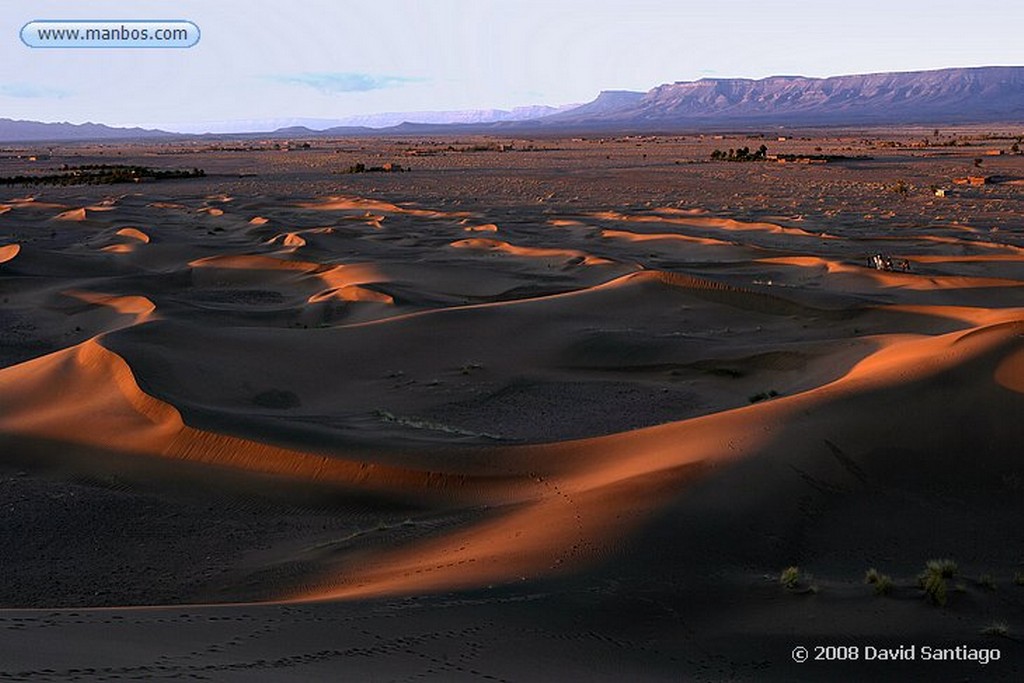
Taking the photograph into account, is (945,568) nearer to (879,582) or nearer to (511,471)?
(879,582)

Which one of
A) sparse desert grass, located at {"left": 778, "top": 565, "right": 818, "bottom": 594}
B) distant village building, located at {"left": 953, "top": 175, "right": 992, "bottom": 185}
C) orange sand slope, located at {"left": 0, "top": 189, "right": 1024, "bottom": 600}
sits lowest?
distant village building, located at {"left": 953, "top": 175, "right": 992, "bottom": 185}

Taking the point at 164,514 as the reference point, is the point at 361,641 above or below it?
above

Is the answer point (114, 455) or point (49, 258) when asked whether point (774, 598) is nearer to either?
point (114, 455)

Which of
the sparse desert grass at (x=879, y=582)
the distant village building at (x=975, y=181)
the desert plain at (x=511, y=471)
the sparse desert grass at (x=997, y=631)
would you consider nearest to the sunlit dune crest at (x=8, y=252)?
the desert plain at (x=511, y=471)

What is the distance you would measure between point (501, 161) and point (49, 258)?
40374 millimetres

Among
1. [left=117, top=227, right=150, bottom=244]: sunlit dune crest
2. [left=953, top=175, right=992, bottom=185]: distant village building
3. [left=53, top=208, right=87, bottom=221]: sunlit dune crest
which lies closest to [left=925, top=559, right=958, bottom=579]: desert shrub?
[left=117, top=227, right=150, bottom=244]: sunlit dune crest

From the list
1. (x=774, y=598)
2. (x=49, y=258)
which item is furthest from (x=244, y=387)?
(x=49, y=258)

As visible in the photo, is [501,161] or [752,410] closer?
[752,410]

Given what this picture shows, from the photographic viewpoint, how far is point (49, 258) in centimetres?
2023

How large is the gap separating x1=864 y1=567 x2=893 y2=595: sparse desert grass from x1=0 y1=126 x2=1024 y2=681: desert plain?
25mm

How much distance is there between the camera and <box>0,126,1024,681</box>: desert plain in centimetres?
479

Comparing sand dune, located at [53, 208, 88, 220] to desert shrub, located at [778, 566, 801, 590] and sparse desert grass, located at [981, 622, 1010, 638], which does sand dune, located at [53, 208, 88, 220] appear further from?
sparse desert grass, located at [981, 622, 1010, 638]

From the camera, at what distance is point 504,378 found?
1129 centimetres

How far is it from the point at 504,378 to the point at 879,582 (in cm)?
629
